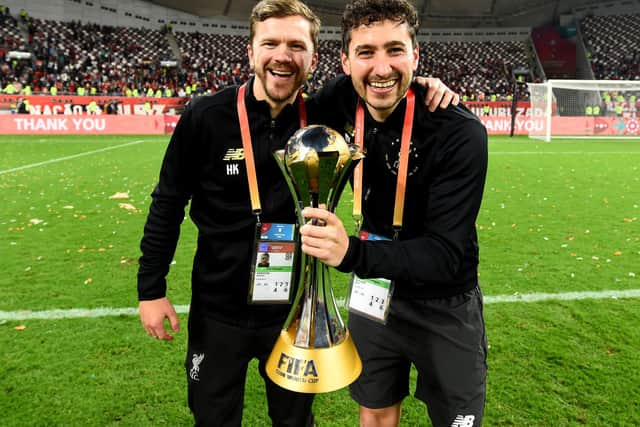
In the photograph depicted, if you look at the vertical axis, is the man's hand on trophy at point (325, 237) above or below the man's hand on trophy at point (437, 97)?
below

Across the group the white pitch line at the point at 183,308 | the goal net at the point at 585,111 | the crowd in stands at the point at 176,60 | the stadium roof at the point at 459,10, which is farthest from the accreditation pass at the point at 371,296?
the stadium roof at the point at 459,10

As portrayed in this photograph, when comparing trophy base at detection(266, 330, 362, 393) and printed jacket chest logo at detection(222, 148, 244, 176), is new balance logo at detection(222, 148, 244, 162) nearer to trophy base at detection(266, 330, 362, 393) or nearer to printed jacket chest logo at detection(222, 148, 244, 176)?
printed jacket chest logo at detection(222, 148, 244, 176)

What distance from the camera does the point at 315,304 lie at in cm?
117

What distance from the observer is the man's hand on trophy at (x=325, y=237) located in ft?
3.36

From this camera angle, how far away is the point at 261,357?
176cm

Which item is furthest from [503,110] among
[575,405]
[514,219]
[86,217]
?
[575,405]

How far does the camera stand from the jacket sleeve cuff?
1.09 meters

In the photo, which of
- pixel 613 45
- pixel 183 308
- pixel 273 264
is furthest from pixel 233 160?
pixel 613 45

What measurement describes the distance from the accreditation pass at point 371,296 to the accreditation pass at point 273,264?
23 centimetres

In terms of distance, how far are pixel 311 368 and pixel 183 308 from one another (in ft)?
8.18

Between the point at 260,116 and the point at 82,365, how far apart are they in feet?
6.18

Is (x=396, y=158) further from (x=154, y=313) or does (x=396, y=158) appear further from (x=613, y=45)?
(x=613, y=45)

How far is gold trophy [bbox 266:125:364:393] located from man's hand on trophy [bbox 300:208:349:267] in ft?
0.25

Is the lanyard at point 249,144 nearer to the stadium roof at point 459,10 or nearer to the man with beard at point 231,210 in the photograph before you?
the man with beard at point 231,210
